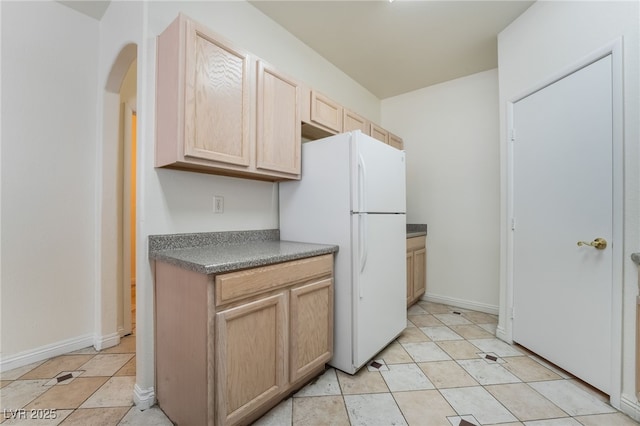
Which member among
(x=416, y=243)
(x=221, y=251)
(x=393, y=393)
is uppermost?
(x=221, y=251)

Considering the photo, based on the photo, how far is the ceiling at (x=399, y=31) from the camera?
6.96 ft

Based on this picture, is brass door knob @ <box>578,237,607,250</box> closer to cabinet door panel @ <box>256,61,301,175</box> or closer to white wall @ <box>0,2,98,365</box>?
cabinet door panel @ <box>256,61,301,175</box>

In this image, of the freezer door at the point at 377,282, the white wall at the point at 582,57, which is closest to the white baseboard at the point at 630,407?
the white wall at the point at 582,57

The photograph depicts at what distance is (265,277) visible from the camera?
136 cm

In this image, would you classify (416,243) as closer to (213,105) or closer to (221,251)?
(221,251)

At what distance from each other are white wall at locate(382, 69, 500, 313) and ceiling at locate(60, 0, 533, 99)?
1.03 ft

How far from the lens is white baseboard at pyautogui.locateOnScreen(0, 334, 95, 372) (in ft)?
6.03

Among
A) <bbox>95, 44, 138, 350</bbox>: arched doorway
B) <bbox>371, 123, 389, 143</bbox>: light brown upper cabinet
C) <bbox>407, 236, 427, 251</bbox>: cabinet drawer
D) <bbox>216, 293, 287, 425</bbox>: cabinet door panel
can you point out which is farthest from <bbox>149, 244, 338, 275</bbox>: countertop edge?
<bbox>371, 123, 389, 143</bbox>: light brown upper cabinet

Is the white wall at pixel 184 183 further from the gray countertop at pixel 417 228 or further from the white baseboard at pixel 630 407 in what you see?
the white baseboard at pixel 630 407

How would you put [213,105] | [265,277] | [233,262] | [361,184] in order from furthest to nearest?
[361,184] < [213,105] < [265,277] < [233,262]

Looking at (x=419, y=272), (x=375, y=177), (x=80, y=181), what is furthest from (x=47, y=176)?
(x=419, y=272)

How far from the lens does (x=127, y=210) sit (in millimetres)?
2387

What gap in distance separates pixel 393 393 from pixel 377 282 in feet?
2.25

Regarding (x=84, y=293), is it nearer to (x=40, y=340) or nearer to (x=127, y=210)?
(x=40, y=340)
